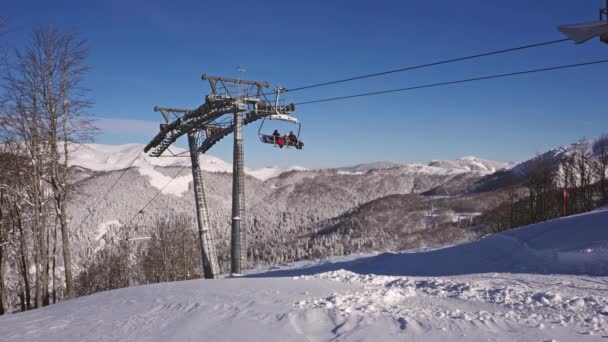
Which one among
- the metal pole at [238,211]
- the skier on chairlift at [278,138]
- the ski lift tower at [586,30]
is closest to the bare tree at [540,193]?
the skier on chairlift at [278,138]

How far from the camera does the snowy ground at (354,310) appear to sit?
553 cm

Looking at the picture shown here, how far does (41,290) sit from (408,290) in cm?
1622

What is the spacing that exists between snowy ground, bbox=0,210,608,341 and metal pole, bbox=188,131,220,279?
24.2 feet

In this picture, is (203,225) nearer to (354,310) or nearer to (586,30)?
(354,310)

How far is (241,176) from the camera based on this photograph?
52.1 ft

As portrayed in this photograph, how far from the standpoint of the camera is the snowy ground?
553 centimetres

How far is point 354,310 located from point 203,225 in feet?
44.2

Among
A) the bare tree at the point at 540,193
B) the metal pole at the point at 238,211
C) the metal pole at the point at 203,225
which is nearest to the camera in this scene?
the metal pole at the point at 238,211

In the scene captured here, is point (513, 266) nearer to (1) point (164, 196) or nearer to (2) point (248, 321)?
(2) point (248, 321)

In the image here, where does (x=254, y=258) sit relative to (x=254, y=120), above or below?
below

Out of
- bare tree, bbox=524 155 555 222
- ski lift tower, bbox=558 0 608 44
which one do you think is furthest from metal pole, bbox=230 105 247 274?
bare tree, bbox=524 155 555 222

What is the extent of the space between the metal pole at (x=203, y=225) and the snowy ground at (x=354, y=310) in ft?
24.2

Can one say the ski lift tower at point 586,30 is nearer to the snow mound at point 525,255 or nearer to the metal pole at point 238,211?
the snow mound at point 525,255

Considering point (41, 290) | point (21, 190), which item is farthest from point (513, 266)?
point (21, 190)
